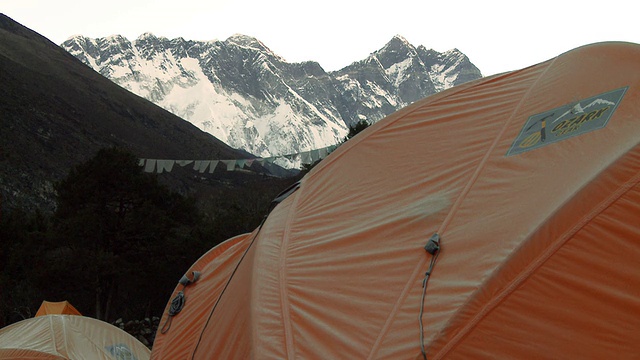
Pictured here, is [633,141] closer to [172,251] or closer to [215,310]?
[215,310]

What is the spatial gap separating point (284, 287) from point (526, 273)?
1.42 metres

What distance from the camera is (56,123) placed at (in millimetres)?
62094

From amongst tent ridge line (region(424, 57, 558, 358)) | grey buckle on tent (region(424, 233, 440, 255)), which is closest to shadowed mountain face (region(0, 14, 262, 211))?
tent ridge line (region(424, 57, 558, 358))

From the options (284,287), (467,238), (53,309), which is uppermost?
(467,238)

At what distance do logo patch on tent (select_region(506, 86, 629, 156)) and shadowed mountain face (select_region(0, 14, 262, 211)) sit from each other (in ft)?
133

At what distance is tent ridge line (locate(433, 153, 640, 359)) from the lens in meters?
2.65

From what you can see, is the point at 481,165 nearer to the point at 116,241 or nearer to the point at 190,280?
the point at 190,280

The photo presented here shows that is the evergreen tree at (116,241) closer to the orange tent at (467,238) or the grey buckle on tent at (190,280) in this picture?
the grey buckle on tent at (190,280)

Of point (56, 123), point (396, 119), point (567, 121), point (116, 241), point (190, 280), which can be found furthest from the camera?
point (56, 123)

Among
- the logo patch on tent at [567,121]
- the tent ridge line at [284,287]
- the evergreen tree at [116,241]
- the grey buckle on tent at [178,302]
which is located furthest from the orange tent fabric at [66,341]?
the evergreen tree at [116,241]

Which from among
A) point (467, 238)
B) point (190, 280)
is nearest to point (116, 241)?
point (190, 280)

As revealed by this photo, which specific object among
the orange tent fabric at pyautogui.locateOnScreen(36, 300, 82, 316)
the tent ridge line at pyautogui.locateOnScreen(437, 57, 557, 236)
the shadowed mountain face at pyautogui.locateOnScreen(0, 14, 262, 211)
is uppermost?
the shadowed mountain face at pyautogui.locateOnScreen(0, 14, 262, 211)

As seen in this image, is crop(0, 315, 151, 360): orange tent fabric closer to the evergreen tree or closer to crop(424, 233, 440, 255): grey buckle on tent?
crop(424, 233, 440, 255): grey buckle on tent

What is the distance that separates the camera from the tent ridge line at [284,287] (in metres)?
3.23
